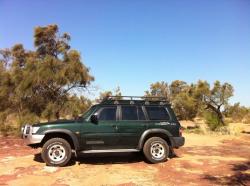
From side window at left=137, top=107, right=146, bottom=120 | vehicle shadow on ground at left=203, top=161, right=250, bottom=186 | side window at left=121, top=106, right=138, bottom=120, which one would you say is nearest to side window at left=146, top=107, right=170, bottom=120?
side window at left=137, top=107, right=146, bottom=120

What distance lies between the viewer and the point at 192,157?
36.1 feet

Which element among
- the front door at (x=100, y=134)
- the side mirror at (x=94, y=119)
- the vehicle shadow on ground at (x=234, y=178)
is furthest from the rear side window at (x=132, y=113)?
the vehicle shadow on ground at (x=234, y=178)

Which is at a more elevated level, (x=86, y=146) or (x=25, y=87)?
(x=25, y=87)

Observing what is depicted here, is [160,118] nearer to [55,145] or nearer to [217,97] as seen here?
[55,145]

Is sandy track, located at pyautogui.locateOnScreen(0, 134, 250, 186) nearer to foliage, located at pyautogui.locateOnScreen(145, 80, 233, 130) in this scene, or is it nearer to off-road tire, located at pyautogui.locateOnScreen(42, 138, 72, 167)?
off-road tire, located at pyautogui.locateOnScreen(42, 138, 72, 167)

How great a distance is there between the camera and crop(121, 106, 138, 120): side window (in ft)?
33.7

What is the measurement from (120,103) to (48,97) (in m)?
9.03

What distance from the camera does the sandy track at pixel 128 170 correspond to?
307 inches

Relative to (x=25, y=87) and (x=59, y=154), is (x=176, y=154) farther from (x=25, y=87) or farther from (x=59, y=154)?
(x=25, y=87)

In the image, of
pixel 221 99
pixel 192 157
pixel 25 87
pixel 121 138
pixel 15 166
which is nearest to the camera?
pixel 15 166

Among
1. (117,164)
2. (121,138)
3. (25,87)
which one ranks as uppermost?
(25,87)

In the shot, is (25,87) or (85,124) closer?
(85,124)

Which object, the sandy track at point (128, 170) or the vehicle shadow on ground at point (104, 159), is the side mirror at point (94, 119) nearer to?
the vehicle shadow on ground at point (104, 159)

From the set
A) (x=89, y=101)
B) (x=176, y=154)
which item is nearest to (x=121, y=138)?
(x=176, y=154)
